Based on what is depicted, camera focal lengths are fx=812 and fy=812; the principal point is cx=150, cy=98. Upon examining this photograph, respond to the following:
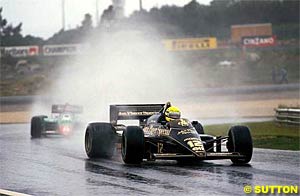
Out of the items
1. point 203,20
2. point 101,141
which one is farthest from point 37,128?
point 203,20

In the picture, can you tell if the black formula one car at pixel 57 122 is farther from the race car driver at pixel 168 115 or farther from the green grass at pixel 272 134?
the race car driver at pixel 168 115

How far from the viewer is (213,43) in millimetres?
83875

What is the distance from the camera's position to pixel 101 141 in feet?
61.3

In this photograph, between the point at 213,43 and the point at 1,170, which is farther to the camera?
the point at 213,43

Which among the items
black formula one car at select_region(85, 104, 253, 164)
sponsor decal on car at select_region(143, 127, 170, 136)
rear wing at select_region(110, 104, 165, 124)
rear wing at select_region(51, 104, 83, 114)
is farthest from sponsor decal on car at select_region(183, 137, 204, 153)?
rear wing at select_region(51, 104, 83, 114)

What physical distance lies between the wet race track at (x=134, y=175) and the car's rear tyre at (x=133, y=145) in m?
0.23

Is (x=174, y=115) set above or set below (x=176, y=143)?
above

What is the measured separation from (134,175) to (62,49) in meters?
66.8

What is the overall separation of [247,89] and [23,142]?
3630cm

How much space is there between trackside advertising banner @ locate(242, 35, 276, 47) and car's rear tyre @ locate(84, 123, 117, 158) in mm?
65537

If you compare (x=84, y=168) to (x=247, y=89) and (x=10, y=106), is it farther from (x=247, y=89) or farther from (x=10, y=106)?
(x=247, y=89)

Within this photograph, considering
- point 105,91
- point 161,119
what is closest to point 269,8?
point 105,91

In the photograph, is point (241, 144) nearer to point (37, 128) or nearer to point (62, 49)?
point (37, 128)

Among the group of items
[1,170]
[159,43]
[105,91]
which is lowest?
[1,170]
